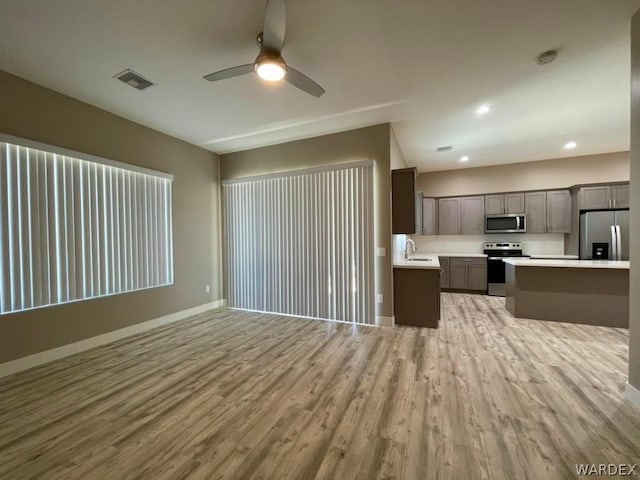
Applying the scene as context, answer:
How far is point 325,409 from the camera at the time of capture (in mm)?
2100

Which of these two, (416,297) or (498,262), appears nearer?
(416,297)

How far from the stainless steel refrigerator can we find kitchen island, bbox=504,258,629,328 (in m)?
1.39

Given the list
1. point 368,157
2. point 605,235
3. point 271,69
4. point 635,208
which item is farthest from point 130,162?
point 605,235

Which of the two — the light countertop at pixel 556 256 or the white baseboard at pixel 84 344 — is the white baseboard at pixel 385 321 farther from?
the light countertop at pixel 556 256

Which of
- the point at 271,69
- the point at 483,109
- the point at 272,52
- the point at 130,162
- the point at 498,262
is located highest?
the point at 483,109

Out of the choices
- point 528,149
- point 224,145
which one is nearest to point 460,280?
point 528,149

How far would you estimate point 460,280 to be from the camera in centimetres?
621

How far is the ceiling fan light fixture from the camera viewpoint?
195 cm

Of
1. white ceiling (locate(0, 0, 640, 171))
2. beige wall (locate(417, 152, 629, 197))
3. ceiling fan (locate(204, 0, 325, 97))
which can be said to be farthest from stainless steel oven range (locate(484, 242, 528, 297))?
ceiling fan (locate(204, 0, 325, 97))

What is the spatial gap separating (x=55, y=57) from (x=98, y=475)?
3.46 meters

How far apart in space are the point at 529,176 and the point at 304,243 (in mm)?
5647

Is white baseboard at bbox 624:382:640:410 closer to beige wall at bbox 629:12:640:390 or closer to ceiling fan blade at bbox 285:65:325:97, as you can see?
beige wall at bbox 629:12:640:390

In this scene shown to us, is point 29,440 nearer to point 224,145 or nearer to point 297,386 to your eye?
point 297,386

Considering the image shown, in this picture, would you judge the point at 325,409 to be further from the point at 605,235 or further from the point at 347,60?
the point at 605,235
